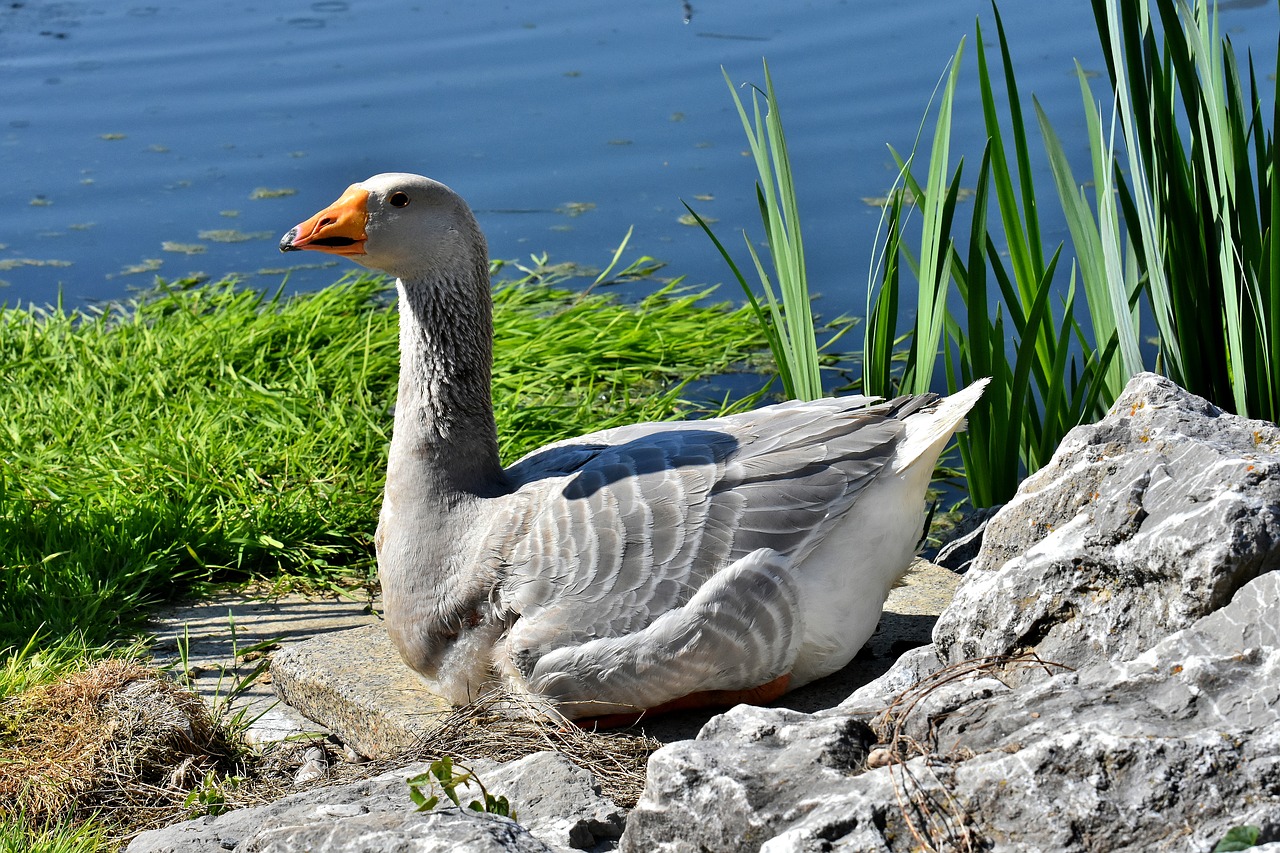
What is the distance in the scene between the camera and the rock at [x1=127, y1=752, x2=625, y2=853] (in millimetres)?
2057

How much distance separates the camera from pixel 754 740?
2.26m

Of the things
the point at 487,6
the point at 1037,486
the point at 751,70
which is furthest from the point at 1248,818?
the point at 487,6

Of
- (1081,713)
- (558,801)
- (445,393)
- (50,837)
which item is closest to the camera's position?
(1081,713)

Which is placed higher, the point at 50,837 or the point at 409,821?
the point at 409,821

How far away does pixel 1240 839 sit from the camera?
1.71 metres

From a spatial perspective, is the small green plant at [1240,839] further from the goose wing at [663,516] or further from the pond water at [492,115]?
the pond water at [492,115]

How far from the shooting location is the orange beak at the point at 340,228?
3.49 metres

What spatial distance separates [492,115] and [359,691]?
A: 519cm

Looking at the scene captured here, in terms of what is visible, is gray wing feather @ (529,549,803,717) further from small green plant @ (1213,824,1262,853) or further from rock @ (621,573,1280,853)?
small green plant @ (1213,824,1262,853)

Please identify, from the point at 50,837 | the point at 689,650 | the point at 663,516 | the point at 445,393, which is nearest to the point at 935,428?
the point at 663,516

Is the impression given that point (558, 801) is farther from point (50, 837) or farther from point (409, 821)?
point (50, 837)

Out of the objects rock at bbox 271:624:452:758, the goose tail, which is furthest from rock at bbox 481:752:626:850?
the goose tail

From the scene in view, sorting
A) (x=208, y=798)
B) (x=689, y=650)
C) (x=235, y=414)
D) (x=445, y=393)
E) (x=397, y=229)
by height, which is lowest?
(x=208, y=798)

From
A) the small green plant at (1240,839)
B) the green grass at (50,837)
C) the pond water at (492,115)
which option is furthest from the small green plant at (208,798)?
the pond water at (492,115)
